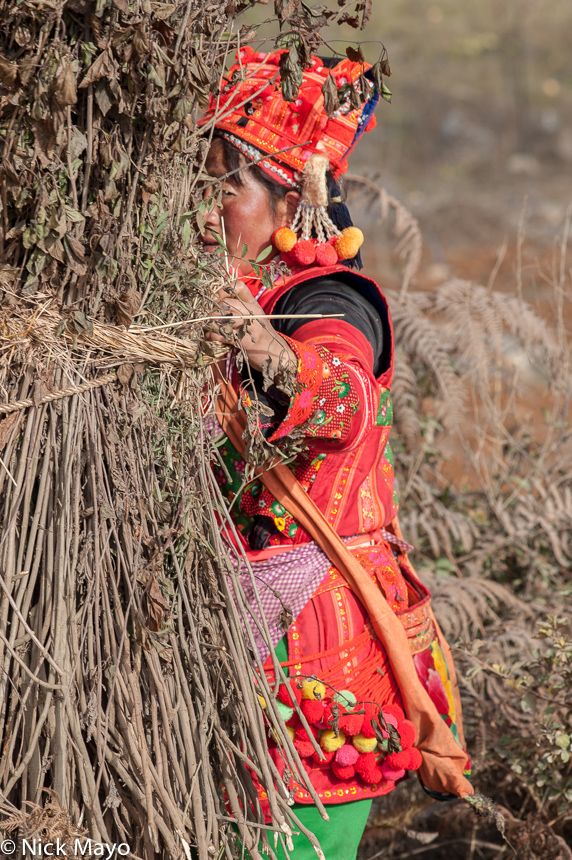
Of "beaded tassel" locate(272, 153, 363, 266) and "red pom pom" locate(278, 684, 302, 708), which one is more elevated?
"beaded tassel" locate(272, 153, 363, 266)

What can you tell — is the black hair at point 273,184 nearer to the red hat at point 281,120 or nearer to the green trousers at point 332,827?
the red hat at point 281,120

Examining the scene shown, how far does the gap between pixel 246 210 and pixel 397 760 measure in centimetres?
111

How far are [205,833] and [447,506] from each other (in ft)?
7.61

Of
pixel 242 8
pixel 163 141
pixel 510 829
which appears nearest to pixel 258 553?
pixel 163 141

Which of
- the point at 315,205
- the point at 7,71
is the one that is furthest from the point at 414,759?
the point at 7,71

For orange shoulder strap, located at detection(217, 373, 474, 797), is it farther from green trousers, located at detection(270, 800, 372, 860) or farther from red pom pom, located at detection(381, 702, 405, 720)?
green trousers, located at detection(270, 800, 372, 860)

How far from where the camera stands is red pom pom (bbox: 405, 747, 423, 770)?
150 centimetres

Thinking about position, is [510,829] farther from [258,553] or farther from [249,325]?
[249,325]

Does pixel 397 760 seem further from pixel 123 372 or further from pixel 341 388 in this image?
pixel 123 372

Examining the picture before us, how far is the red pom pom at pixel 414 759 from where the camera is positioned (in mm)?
1502

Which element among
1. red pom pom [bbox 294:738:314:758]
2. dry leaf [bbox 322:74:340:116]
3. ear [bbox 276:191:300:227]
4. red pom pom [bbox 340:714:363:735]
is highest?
dry leaf [bbox 322:74:340:116]

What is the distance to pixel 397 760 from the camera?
4.87ft

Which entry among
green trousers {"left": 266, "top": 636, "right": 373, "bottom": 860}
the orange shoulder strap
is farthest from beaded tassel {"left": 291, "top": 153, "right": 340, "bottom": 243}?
green trousers {"left": 266, "top": 636, "right": 373, "bottom": 860}

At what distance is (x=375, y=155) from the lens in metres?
10.6
